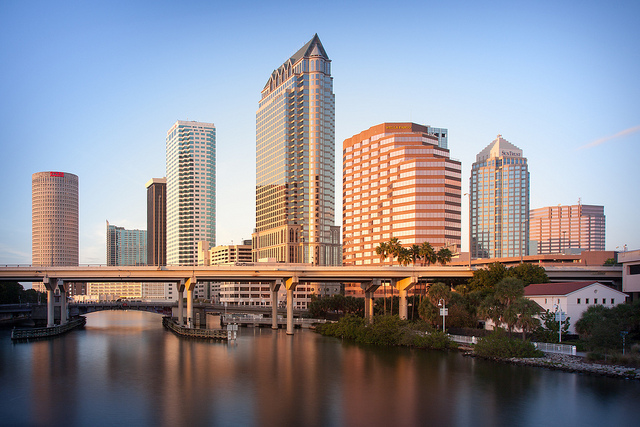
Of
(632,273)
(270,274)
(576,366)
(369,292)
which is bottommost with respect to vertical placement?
(576,366)

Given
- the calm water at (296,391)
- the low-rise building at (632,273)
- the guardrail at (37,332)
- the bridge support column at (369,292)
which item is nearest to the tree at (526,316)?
the calm water at (296,391)

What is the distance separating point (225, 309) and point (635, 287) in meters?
116

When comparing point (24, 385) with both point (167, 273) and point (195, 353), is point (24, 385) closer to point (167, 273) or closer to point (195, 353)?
point (195, 353)

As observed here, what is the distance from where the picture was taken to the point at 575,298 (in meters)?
82.5

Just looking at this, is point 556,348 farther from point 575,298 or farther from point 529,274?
point 529,274

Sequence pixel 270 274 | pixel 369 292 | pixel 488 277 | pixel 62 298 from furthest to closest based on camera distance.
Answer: pixel 62 298
pixel 369 292
pixel 270 274
pixel 488 277

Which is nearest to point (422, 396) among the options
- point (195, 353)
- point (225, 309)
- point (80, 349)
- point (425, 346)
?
point (425, 346)

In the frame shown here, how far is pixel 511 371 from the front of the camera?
65.4 metres

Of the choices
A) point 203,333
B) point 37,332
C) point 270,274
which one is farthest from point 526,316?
point 37,332

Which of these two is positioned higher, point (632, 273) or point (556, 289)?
point (632, 273)

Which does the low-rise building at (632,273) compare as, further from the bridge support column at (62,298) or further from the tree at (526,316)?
the bridge support column at (62,298)

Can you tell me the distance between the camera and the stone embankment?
5964 centimetres

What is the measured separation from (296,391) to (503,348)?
32.9 m

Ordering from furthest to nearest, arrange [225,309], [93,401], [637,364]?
1. [225,309]
2. [637,364]
3. [93,401]
